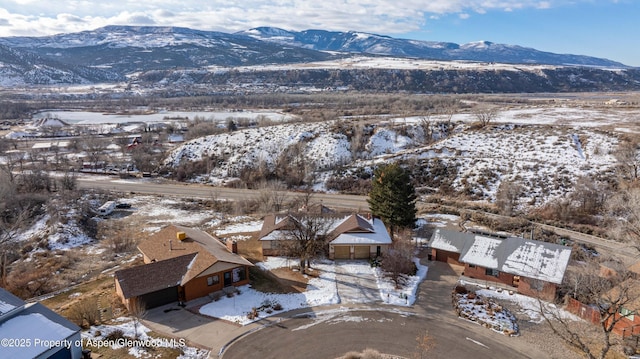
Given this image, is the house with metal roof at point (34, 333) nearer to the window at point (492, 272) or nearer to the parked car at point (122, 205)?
the window at point (492, 272)

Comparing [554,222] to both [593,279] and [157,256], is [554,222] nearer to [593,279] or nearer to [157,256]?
[593,279]

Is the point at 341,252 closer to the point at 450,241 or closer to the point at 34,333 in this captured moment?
the point at 450,241

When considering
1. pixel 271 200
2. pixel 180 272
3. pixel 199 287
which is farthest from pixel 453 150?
pixel 180 272

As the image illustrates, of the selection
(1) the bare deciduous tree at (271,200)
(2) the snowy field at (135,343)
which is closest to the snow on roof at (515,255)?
(2) the snowy field at (135,343)

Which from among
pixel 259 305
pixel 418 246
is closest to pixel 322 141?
pixel 418 246

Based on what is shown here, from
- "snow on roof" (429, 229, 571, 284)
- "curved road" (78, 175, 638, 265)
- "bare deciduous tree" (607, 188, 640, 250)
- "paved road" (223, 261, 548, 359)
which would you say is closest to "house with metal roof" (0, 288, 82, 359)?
"paved road" (223, 261, 548, 359)

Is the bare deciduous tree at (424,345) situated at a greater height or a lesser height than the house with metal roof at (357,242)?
lesser
